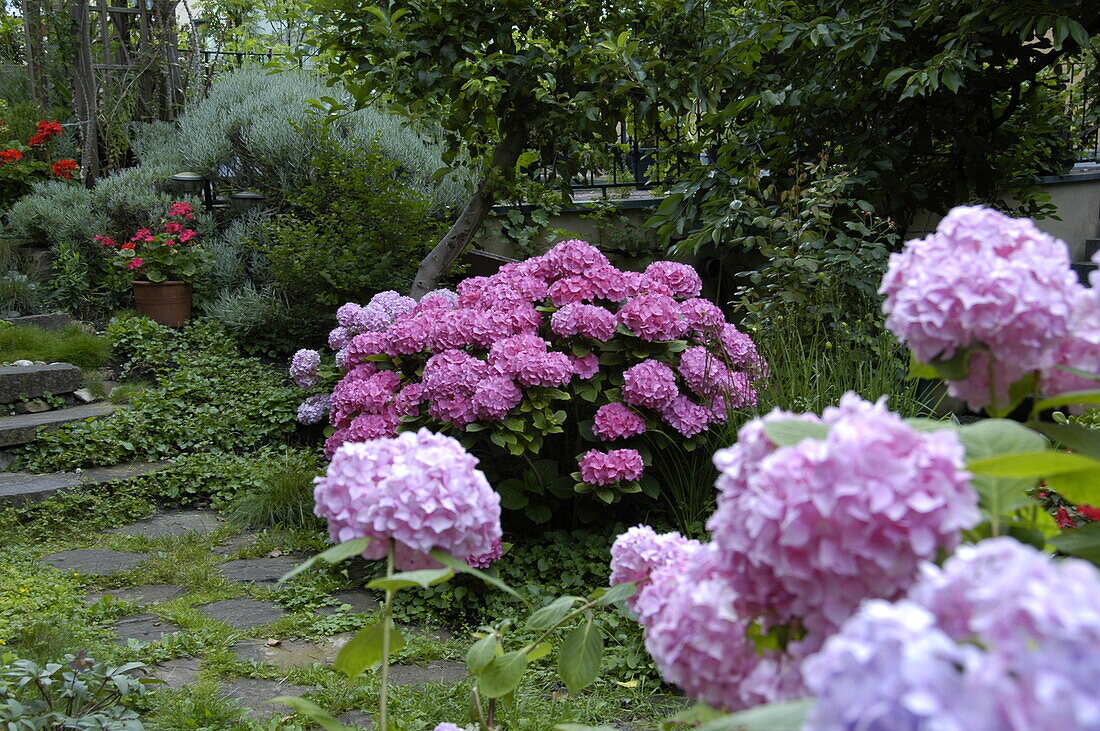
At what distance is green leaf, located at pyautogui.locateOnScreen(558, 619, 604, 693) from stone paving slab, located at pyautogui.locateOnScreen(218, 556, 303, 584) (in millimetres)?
2390

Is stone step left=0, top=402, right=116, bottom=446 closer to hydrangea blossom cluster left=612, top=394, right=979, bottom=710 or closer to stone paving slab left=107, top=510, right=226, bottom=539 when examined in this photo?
stone paving slab left=107, top=510, right=226, bottom=539

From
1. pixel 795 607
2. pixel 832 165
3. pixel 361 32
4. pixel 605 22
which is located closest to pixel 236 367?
pixel 361 32

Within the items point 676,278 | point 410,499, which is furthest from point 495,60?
point 410,499

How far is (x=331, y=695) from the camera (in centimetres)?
261

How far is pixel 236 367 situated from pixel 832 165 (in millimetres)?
3848

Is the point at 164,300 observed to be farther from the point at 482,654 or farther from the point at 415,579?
the point at 415,579

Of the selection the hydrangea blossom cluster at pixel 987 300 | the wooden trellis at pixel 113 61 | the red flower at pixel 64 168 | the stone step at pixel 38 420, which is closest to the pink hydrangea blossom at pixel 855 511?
the hydrangea blossom cluster at pixel 987 300

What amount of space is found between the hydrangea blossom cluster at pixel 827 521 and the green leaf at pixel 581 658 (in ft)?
2.15

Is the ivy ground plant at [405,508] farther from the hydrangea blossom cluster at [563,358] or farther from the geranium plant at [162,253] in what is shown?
the geranium plant at [162,253]

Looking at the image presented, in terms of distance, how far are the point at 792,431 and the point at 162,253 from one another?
6.69 metres

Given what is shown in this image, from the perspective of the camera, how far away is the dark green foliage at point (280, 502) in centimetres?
427

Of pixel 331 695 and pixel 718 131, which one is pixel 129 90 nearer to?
pixel 718 131

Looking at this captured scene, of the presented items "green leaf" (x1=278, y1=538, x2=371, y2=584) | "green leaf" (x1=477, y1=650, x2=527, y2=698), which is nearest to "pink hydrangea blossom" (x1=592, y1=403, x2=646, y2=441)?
"green leaf" (x1=477, y1=650, x2=527, y2=698)

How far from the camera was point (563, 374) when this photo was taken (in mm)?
3625
